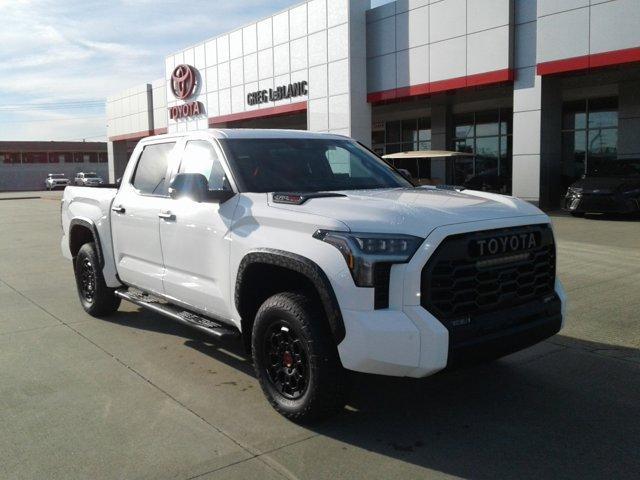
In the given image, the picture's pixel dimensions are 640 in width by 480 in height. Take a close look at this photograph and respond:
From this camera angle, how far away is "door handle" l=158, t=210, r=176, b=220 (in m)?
4.98

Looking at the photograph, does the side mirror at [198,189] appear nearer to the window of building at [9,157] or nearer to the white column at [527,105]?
the white column at [527,105]

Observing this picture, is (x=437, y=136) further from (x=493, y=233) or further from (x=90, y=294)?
(x=493, y=233)

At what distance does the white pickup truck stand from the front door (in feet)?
0.05

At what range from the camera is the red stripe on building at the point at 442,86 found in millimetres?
18859

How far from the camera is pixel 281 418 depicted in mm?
4070

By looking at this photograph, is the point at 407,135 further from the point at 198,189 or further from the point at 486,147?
the point at 198,189

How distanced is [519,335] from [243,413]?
185 centimetres

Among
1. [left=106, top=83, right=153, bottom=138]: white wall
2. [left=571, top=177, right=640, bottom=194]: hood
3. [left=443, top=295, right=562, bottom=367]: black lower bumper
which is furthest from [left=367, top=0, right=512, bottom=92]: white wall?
[left=106, top=83, right=153, bottom=138]: white wall

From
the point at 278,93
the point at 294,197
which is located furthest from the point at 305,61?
the point at 294,197

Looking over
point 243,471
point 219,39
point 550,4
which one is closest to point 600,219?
point 550,4

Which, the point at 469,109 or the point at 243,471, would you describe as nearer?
the point at 243,471

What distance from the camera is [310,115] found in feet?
81.4

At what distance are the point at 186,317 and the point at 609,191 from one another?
13783 millimetres

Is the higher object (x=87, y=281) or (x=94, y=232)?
(x=94, y=232)
